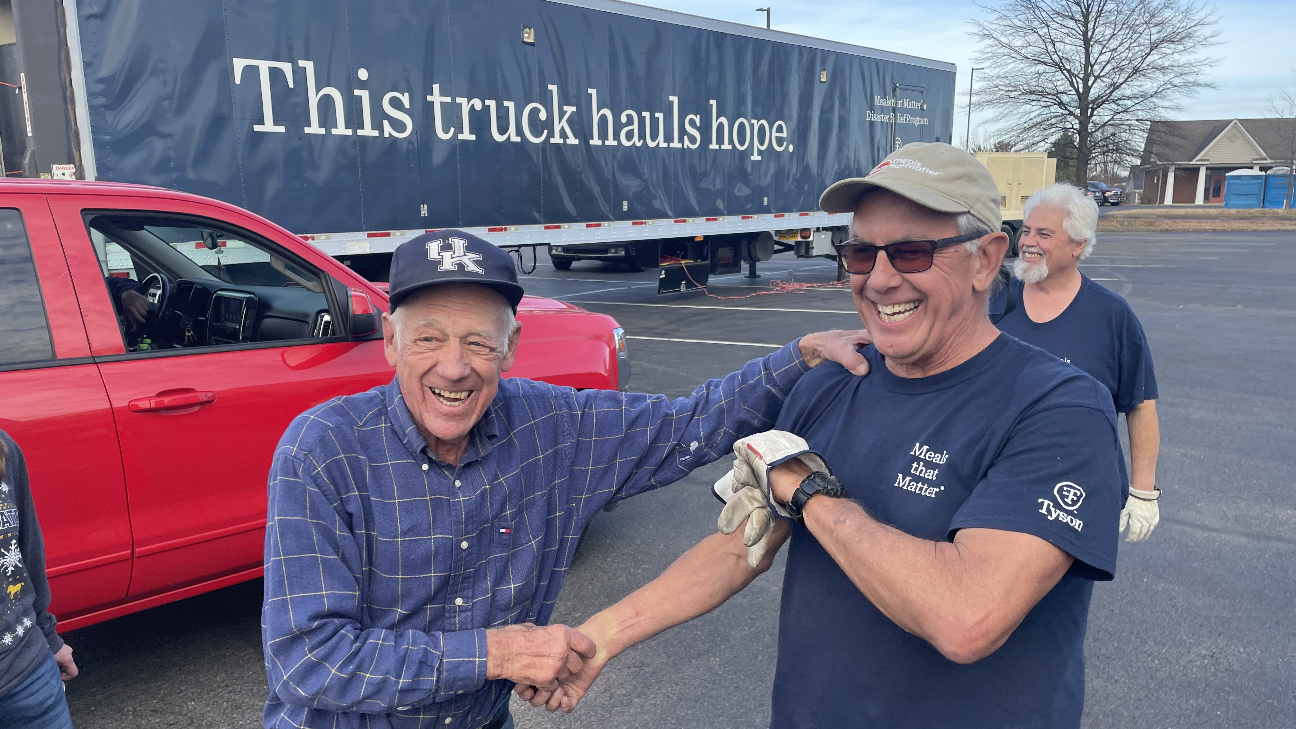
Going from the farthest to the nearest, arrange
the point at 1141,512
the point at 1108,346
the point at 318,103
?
the point at 318,103 → the point at 1141,512 → the point at 1108,346

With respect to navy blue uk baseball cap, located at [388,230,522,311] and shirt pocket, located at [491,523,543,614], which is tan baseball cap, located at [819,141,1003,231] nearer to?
navy blue uk baseball cap, located at [388,230,522,311]

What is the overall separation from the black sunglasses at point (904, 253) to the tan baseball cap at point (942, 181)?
0.21 feet

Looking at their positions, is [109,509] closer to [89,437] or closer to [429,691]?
[89,437]

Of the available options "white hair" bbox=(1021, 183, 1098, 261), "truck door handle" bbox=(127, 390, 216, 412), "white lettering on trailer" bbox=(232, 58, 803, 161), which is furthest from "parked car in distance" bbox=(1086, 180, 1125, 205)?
"truck door handle" bbox=(127, 390, 216, 412)

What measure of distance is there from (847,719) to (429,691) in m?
0.78

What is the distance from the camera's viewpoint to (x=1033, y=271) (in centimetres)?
362

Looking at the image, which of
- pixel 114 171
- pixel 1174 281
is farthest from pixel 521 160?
pixel 1174 281

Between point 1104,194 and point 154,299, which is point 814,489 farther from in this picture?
point 1104,194

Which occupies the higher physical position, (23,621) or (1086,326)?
(1086,326)

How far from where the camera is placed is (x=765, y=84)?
13961mm

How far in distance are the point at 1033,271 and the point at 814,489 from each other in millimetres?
2497

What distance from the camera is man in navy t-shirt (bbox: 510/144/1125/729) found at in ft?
4.65

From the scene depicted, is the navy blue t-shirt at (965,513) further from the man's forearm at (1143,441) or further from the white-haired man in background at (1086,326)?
the man's forearm at (1143,441)

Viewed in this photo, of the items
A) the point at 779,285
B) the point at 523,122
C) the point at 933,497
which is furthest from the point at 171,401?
the point at 779,285
